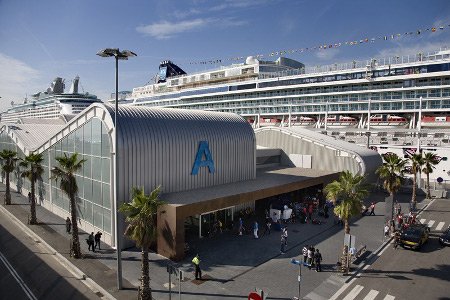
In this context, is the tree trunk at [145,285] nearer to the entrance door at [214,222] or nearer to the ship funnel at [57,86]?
the entrance door at [214,222]

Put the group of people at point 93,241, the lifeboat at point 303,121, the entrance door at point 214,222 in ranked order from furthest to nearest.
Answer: the lifeboat at point 303,121 < the entrance door at point 214,222 < the group of people at point 93,241

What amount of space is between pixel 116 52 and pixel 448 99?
5911cm

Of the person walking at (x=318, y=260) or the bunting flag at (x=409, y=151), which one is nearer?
the person walking at (x=318, y=260)

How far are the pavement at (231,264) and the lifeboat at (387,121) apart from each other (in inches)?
1824

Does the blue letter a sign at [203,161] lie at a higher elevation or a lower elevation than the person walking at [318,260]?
higher

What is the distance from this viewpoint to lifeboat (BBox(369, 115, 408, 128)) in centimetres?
6481

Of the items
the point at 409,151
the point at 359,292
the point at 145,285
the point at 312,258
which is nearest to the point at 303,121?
the point at 409,151

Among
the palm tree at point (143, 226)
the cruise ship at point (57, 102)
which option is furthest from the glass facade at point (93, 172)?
the cruise ship at point (57, 102)

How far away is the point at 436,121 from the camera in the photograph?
58188mm

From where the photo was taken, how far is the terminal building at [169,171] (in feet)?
68.5

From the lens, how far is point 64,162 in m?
19.2

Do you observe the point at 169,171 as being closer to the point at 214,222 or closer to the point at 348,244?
the point at 214,222

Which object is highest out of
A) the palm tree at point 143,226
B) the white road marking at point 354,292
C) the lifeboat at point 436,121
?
the lifeboat at point 436,121

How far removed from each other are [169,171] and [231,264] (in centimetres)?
859
